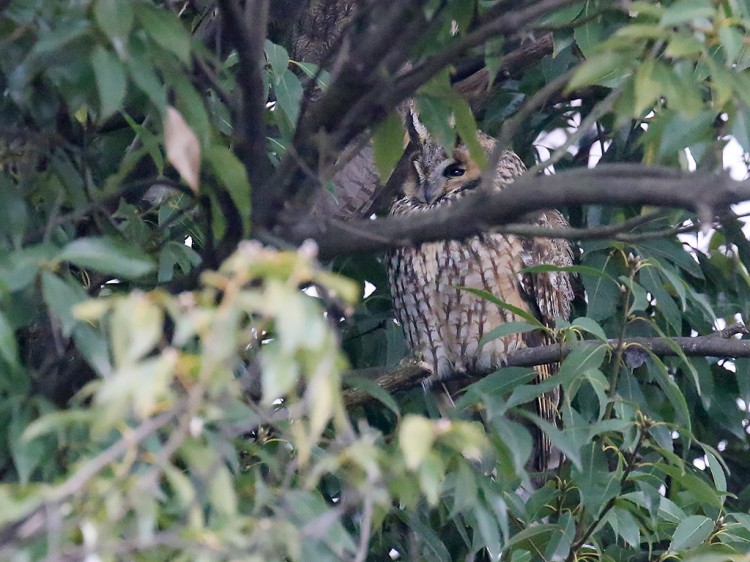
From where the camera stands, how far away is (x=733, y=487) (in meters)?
2.86

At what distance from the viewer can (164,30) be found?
112 cm

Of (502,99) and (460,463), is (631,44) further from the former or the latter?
(502,99)

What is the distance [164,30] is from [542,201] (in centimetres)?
41

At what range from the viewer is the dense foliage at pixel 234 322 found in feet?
2.87

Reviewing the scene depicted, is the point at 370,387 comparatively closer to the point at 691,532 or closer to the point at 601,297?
the point at 691,532

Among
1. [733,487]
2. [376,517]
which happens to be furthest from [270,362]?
[733,487]

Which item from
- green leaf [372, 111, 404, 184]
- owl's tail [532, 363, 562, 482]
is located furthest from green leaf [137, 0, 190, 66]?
owl's tail [532, 363, 562, 482]

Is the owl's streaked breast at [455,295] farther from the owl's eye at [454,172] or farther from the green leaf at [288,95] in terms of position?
the green leaf at [288,95]

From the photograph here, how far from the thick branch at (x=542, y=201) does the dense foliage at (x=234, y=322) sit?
0.13 ft

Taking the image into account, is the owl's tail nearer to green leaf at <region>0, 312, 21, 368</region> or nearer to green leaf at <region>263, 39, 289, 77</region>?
green leaf at <region>263, 39, 289, 77</region>

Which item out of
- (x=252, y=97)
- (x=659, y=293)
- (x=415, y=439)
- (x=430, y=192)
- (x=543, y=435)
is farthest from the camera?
(x=430, y=192)

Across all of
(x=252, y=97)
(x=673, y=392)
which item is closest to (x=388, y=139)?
(x=252, y=97)

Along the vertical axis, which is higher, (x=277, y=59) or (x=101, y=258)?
(x=101, y=258)

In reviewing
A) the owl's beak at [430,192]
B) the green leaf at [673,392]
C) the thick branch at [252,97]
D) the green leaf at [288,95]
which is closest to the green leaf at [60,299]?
the thick branch at [252,97]
